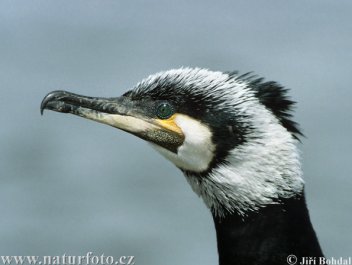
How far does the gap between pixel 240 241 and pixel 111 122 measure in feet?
3.63

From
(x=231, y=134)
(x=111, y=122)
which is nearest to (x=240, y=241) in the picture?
(x=231, y=134)

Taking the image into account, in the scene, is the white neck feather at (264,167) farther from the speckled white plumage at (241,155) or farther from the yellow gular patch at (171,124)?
the yellow gular patch at (171,124)

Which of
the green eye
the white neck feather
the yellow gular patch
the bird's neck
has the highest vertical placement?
the green eye

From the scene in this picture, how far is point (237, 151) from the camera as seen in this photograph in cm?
633

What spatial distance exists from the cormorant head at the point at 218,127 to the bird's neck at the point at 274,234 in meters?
0.07

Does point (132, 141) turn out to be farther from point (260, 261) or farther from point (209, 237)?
point (260, 261)

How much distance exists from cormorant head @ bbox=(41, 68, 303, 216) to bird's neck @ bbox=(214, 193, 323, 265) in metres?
0.07

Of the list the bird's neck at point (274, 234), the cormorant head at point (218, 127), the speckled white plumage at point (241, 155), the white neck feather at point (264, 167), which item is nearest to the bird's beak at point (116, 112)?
the cormorant head at point (218, 127)

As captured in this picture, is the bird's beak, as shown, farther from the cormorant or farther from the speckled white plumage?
the speckled white plumage

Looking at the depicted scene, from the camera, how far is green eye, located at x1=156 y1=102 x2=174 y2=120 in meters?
6.56

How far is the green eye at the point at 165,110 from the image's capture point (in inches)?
258

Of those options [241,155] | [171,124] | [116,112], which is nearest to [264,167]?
[241,155]

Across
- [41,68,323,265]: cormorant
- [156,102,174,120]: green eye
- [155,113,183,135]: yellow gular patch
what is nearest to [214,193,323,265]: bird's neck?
[41,68,323,265]: cormorant

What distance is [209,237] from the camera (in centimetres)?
1341
